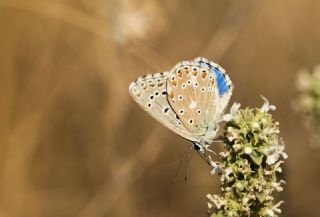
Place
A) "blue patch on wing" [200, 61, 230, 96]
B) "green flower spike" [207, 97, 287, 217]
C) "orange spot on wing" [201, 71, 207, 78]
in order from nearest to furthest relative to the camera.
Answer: "green flower spike" [207, 97, 287, 217] < "blue patch on wing" [200, 61, 230, 96] < "orange spot on wing" [201, 71, 207, 78]

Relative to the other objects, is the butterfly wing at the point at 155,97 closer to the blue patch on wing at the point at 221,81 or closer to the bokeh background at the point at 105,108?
the blue patch on wing at the point at 221,81

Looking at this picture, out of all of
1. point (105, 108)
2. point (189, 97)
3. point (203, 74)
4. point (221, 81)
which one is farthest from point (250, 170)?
point (105, 108)

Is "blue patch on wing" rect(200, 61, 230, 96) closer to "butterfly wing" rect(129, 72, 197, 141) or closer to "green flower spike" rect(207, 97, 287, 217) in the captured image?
"butterfly wing" rect(129, 72, 197, 141)

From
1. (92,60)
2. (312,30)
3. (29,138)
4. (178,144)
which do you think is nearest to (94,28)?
(92,60)

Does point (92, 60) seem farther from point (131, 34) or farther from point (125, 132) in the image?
point (131, 34)

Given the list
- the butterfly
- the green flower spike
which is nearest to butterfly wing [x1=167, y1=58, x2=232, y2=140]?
the butterfly

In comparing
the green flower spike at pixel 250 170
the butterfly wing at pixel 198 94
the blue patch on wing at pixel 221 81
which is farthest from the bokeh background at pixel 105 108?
the green flower spike at pixel 250 170
